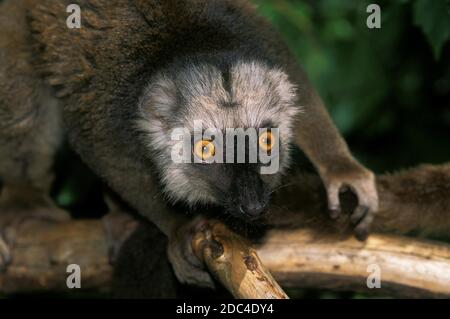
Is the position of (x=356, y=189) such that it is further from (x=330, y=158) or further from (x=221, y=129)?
(x=221, y=129)

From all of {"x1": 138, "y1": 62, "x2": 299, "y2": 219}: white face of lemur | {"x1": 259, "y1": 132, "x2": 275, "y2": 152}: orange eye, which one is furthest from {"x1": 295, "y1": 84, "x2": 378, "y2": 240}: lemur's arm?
{"x1": 259, "y1": 132, "x2": 275, "y2": 152}: orange eye

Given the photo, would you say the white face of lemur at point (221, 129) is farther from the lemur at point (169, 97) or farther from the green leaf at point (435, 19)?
the green leaf at point (435, 19)

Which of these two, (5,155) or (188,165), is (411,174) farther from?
(5,155)

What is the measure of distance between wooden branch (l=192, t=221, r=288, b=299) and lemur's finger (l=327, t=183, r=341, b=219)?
0.87 metres

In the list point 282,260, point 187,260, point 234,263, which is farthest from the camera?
point 282,260

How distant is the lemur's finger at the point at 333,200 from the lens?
470cm

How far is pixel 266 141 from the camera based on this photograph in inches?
164

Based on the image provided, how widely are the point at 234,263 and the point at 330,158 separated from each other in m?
1.49

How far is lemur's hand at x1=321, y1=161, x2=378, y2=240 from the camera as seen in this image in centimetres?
470

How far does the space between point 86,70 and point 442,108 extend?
4980 millimetres

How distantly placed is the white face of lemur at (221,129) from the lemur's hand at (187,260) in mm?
231

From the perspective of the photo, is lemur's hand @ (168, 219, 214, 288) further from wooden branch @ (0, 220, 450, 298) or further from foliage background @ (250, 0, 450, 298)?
foliage background @ (250, 0, 450, 298)

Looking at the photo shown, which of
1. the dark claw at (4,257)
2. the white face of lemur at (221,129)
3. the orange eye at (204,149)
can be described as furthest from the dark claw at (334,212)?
the dark claw at (4,257)

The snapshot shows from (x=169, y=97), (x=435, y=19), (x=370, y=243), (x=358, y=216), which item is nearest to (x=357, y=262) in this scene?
(x=370, y=243)
